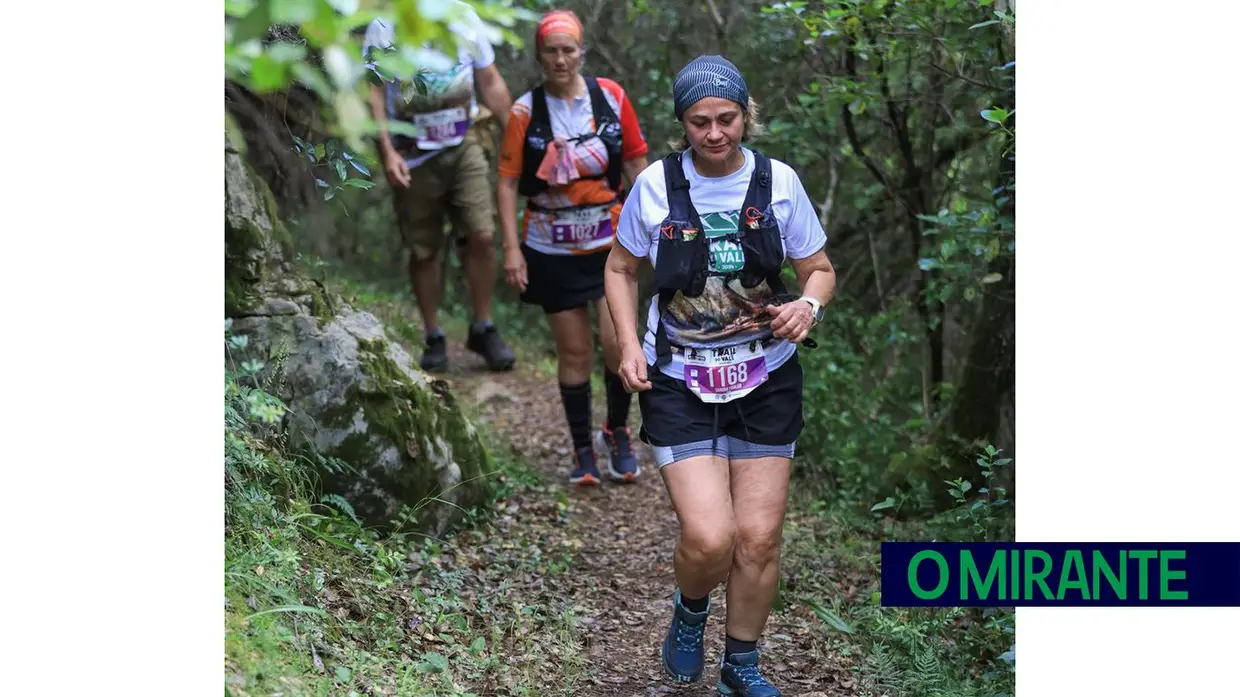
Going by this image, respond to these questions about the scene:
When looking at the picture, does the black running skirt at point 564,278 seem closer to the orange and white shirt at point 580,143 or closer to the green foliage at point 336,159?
the orange and white shirt at point 580,143

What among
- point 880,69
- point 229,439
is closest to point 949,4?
point 880,69

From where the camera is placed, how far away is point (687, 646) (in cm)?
424

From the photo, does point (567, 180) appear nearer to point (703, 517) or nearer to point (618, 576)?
point (618, 576)

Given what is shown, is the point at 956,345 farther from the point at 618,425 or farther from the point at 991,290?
the point at 618,425

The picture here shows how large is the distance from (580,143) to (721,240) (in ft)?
6.81

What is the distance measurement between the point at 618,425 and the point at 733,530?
2760mm

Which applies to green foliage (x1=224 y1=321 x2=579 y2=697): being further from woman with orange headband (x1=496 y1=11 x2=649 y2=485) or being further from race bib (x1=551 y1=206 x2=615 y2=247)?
race bib (x1=551 y1=206 x2=615 y2=247)

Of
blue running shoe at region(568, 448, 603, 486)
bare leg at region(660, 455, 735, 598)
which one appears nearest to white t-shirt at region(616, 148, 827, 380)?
bare leg at region(660, 455, 735, 598)

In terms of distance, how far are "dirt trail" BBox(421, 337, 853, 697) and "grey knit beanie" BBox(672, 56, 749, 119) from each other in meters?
2.05

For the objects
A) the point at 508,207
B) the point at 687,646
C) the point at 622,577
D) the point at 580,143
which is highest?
the point at 580,143

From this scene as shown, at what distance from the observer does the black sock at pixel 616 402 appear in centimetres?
650

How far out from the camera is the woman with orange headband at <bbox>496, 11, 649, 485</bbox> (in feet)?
19.2

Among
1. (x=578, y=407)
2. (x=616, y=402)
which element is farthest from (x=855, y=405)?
(x=578, y=407)
